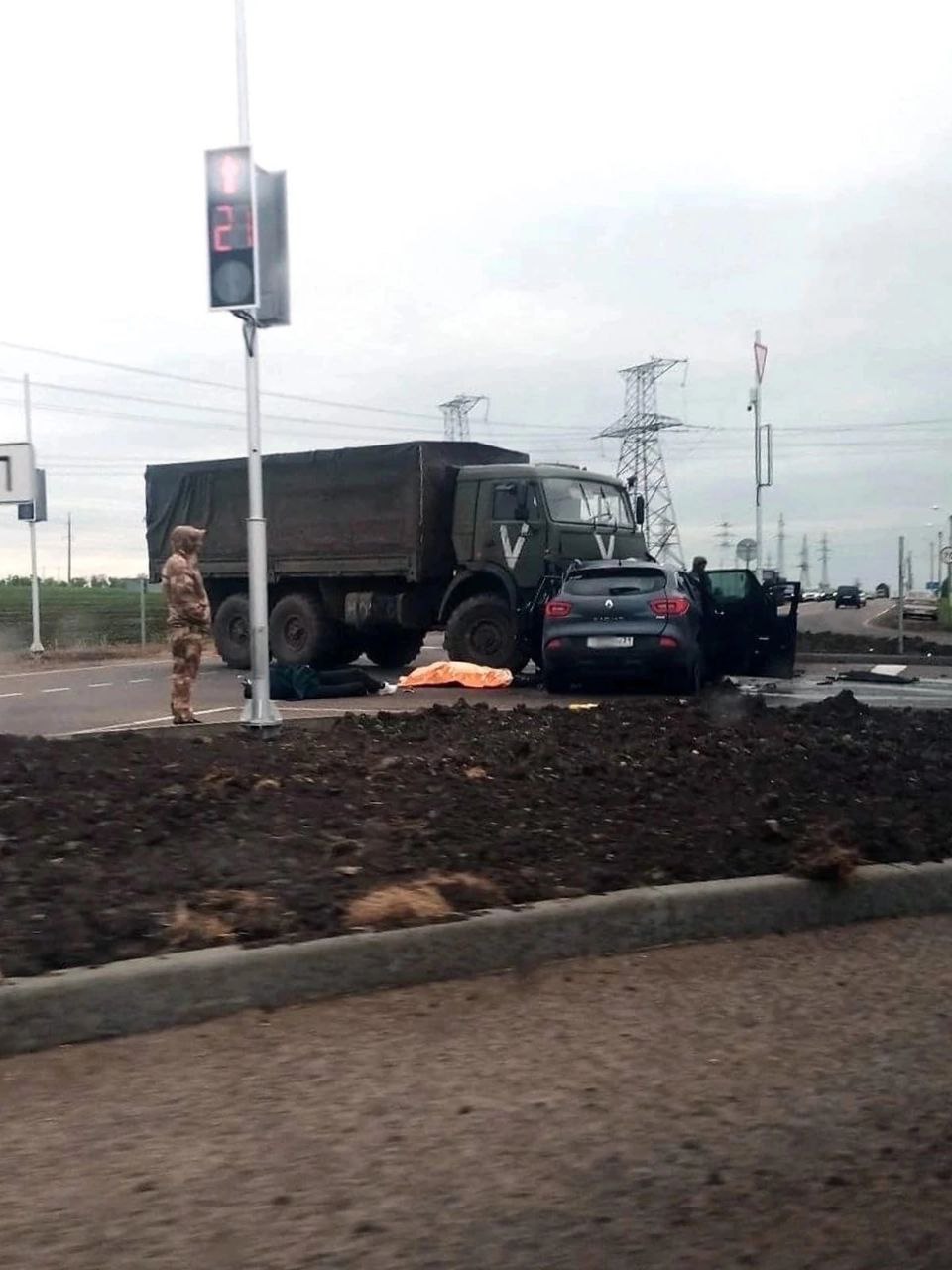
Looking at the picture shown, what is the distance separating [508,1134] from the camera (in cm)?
369

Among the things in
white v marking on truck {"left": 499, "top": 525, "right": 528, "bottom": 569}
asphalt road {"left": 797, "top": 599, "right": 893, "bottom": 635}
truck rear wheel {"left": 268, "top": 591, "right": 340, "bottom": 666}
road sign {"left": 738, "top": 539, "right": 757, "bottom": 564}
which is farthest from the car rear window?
road sign {"left": 738, "top": 539, "right": 757, "bottom": 564}

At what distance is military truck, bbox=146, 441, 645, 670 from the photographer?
18641mm

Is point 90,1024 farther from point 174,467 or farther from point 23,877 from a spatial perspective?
point 174,467

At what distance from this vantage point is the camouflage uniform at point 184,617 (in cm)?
1190

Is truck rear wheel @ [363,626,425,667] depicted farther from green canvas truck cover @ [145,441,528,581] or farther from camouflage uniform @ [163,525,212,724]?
camouflage uniform @ [163,525,212,724]

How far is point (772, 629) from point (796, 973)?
11.8 metres

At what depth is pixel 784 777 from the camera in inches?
A: 312

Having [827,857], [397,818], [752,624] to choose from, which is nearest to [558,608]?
[752,624]

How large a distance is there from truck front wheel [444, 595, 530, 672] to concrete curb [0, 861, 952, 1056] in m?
12.4

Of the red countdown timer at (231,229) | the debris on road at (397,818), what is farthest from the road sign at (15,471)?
the debris on road at (397,818)

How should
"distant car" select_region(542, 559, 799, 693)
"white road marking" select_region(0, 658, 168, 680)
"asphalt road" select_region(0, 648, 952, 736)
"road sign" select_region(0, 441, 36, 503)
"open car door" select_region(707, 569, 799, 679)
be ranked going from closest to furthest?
"road sign" select_region(0, 441, 36, 503) < "asphalt road" select_region(0, 648, 952, 736) < "distant car" select_region(542, 559, 799, 693) < "open car door" select_region(707, 569, 799, 679) < "white road marking" select_region(0, 658, 168, 680)

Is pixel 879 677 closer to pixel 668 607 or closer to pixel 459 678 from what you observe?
pixel 668 607

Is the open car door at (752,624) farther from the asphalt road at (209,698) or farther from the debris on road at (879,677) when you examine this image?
the debris on road at (879,677)

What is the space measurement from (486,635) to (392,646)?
365 cm
